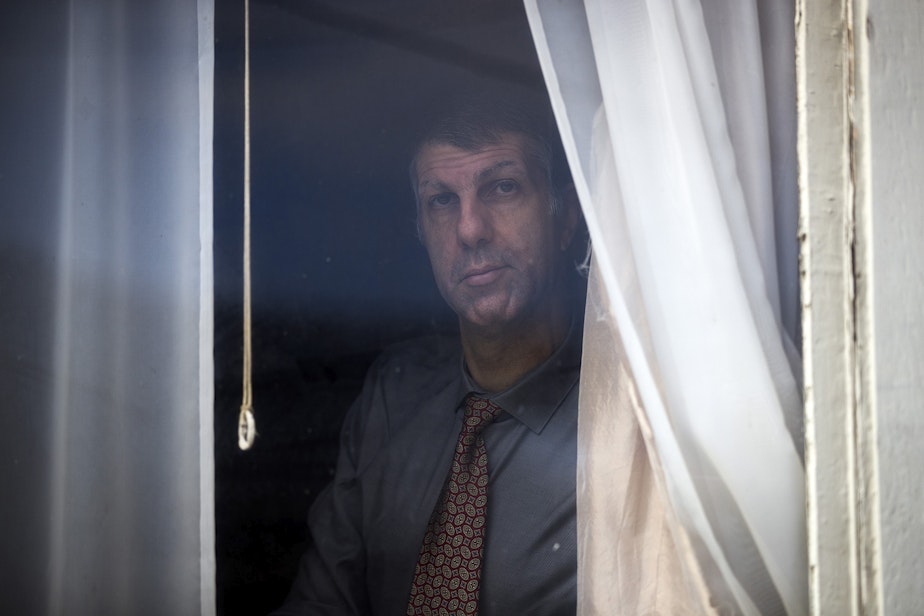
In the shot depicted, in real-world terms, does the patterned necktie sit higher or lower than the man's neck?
lower

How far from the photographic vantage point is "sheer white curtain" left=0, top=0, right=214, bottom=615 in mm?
1134

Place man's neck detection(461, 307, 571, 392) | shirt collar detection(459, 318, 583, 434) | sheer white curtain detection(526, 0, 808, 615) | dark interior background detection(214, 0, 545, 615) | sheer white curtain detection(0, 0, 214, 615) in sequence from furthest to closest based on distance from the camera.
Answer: dark interior background detection(214, 0, 545, 615)
man's neck detection(461, 307, 571, 392)
shirt collar detection(459, 318, 583, 434)
sheer white curtain detection(0, 0, 214, 615)
sheer white curtain detection(526, 0, 808, 615)

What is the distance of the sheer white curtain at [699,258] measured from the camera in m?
0.96

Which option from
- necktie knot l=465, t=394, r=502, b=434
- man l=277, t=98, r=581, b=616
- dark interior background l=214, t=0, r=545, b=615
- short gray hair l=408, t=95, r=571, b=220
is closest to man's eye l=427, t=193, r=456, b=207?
man l=277, t=98, r=581, b=616

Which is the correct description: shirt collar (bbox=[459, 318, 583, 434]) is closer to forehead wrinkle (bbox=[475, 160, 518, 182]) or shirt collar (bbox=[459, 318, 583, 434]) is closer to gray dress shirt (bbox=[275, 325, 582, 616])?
gray dress shirt (bbox=[275, 325, 582, 616])

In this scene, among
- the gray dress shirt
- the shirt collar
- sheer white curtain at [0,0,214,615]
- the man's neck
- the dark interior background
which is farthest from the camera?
the dark interior background

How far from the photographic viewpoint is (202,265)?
3.69 ft

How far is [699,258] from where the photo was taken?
0.99m

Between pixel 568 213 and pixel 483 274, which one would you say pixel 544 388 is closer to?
pixel 483 274

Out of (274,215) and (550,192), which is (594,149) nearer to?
(550,192)

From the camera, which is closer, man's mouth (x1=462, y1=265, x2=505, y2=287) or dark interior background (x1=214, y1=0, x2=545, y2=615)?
man's mouth (x1=462, y1=265, x2=505, y2=287)

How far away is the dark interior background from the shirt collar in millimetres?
505

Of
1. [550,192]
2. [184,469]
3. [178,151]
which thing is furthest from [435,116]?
[184,469]

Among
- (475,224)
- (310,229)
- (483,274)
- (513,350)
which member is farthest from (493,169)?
A: (310,229)
